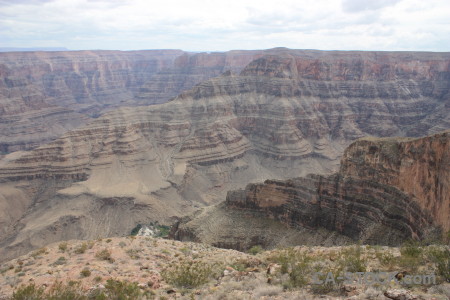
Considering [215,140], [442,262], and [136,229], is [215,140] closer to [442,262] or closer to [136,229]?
[136,229]

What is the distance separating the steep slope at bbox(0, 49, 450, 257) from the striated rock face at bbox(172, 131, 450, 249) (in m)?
30.0

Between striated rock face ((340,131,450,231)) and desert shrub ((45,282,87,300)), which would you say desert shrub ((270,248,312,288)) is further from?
striated rock face ((340,131,450,231))

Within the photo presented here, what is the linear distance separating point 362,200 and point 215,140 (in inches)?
2362

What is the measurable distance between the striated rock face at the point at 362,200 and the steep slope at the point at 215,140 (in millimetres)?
29978

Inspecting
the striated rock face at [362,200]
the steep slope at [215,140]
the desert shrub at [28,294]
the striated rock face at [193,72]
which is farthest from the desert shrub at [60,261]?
the striated rock face at [193,72]

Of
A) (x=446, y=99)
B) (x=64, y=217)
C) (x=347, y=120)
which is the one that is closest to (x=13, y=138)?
(x=64, y=217)

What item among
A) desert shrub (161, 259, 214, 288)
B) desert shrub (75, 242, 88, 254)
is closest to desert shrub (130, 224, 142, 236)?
desert shrub (75, 242, 88, 254)

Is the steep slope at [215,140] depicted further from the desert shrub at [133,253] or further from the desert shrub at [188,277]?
the desert shrub at [188,277]

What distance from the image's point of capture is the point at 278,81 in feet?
352

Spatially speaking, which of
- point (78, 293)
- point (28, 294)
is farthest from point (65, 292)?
point (28, 294)

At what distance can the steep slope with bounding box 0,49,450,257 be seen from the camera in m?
66.2

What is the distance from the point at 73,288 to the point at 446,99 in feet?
403

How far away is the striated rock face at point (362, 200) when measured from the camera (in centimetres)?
2655

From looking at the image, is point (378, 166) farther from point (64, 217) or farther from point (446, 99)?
point (446, 99)
